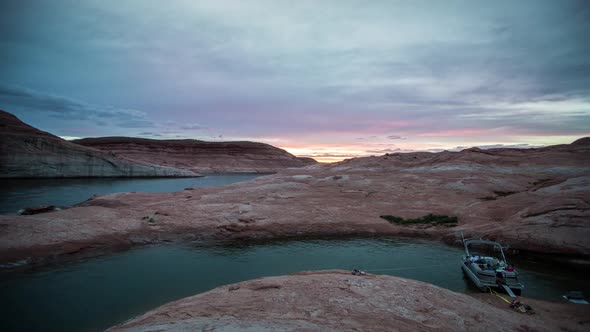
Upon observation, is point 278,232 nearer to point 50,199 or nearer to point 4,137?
point 50,199

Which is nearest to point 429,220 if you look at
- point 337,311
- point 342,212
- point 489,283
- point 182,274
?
point 342,212

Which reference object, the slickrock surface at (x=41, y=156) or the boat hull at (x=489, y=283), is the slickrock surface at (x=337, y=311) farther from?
the slickrock surface at (x=41, y=156)

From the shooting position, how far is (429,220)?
31438 mm

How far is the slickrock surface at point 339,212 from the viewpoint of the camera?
23250mm

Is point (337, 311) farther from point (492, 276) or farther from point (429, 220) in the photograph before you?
point (429, 220)

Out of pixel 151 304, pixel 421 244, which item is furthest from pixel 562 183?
pixel 151 304

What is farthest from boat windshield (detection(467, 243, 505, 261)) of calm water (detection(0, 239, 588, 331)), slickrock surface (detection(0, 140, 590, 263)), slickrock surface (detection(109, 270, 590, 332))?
slickrock surface (detection(109, 270, 590, 332))

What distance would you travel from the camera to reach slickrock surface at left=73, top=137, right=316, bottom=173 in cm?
13238

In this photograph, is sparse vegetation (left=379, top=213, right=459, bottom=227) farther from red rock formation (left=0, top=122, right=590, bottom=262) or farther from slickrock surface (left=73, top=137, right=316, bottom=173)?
slickrock surface (left=73, top=137, right=316, bottom=173)

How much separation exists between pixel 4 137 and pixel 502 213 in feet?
286

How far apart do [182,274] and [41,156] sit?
6955cm

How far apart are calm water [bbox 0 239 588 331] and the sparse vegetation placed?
14.0 ft

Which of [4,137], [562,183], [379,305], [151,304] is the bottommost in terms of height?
[151,304]

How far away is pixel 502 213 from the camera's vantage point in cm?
3006
